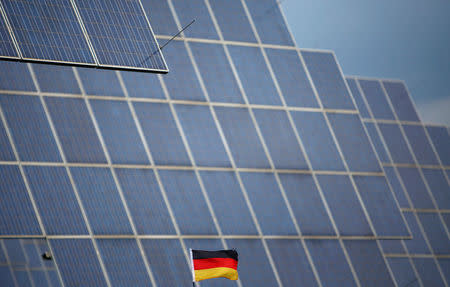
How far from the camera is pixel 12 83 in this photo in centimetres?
3328

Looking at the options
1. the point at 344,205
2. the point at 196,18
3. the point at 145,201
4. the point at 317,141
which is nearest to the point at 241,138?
the point at 317,141

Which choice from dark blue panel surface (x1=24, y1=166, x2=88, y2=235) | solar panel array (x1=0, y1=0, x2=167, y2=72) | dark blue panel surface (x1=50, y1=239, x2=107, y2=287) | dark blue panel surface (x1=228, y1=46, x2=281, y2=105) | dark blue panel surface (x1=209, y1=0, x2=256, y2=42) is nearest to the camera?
solar panel array (x1=0, y1=0, x2=167, y2=72)

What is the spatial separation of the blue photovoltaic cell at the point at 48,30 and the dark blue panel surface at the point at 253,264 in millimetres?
9868

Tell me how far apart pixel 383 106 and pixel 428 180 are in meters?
5.19

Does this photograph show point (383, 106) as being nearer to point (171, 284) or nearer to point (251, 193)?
point (251, 193)

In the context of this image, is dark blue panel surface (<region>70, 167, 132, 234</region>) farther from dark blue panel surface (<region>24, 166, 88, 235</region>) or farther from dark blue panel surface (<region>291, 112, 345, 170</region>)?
dark blue panel surface (<region>291, 112, 345, 170</region>)

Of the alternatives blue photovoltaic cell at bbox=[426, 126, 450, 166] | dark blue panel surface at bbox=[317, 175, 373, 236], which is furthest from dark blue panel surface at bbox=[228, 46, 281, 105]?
blue photovoltaic cell at bbox=[426, 126, 450, 166]

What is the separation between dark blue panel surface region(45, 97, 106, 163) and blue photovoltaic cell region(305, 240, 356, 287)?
9.56 metres

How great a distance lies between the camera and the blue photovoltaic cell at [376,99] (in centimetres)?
5266

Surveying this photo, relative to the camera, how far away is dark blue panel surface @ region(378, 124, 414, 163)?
5125cm

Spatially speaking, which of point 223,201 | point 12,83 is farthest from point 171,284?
point 12,83

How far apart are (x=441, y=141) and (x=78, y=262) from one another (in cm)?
3010

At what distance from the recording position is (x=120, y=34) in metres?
32.1

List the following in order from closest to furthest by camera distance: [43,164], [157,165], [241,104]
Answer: [43,164] → [157,165] → [241,104]
